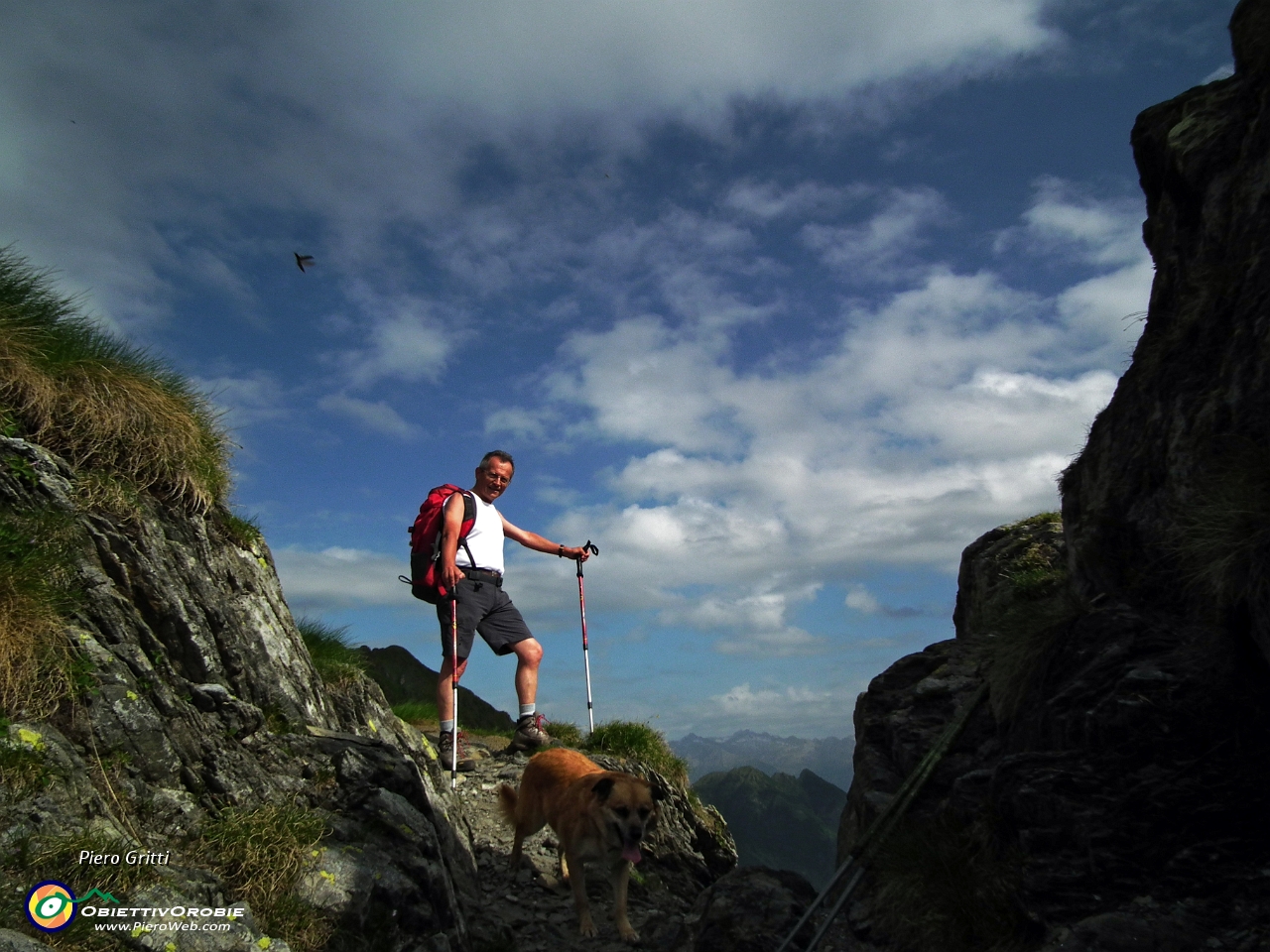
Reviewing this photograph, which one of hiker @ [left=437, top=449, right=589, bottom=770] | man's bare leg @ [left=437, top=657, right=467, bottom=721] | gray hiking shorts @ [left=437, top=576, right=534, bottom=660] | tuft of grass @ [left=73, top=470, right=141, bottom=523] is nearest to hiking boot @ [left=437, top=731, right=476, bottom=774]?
hiker @ [left=437, top=449, right=589, bottom=770]

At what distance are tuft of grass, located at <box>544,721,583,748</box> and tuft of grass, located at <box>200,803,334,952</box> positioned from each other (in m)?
7.90

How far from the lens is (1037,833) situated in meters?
4.33

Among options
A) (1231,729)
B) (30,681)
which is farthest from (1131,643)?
(30,681)

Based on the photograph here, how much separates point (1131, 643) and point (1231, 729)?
77 centimetres

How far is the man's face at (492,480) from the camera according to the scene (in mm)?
10734

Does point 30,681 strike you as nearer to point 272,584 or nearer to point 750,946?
point 272,584

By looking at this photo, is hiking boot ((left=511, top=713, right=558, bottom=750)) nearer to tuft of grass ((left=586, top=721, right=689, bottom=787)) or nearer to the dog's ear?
tuft of grass ((left=586, top=721, right=689, bottom=787))

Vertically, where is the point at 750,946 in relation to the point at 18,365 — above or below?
below

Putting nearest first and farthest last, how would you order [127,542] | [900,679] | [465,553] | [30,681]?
[30,681] → [127,542] → [900,679] → [465,553]

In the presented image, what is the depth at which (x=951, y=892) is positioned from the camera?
4.60m

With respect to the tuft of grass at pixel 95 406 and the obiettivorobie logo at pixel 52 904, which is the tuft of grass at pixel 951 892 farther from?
the tuft of grass at pixel 95 406

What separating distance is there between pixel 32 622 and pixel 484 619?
5.62 meters

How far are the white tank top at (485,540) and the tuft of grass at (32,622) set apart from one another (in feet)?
16.0

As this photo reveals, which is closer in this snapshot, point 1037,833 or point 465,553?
point 1037,833
